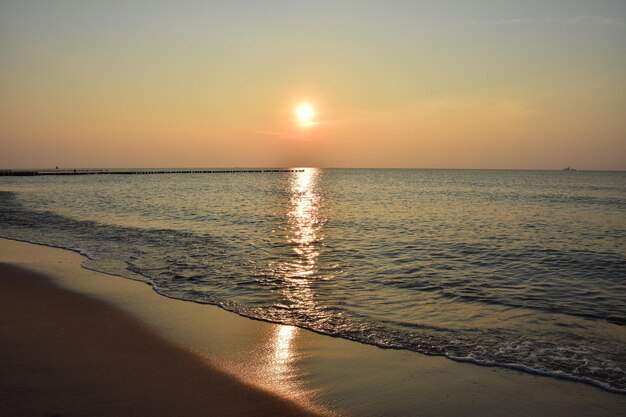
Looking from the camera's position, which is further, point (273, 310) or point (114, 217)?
point (114, 217)

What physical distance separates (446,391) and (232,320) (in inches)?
198

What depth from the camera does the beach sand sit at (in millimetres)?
5945

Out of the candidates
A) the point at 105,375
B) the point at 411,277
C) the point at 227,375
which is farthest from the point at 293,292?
the point at 105,375

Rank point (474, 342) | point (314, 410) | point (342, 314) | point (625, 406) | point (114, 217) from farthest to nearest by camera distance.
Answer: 1. point (114, 217)
2. point (342, 314)
3. point (474, 342)
4. point (625, 406)
5. point (314, 410)

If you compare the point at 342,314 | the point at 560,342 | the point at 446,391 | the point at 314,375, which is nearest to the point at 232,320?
the point at 342,314

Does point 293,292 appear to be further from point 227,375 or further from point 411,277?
point 227,375

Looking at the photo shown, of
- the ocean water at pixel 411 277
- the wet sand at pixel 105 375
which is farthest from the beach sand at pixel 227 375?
the ocean water at pixel 411 277

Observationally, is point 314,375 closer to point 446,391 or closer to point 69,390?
point 446,391

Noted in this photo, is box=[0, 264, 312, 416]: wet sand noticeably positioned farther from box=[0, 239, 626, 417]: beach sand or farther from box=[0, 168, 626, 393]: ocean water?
box=[0, 168, 626, 393]: ocean water

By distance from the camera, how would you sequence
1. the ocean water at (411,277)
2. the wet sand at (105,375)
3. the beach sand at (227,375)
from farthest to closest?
1. the ocean water at (411,277)
2. the beach sand at (227,375)
3. the wet sand at (105,375)

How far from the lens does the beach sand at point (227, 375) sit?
595cm

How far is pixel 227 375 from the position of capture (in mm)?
6902

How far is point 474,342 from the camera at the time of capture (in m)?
8.78

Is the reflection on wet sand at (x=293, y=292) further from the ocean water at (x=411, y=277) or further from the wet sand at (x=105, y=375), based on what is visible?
the wet sand at (x=105, y=375)
